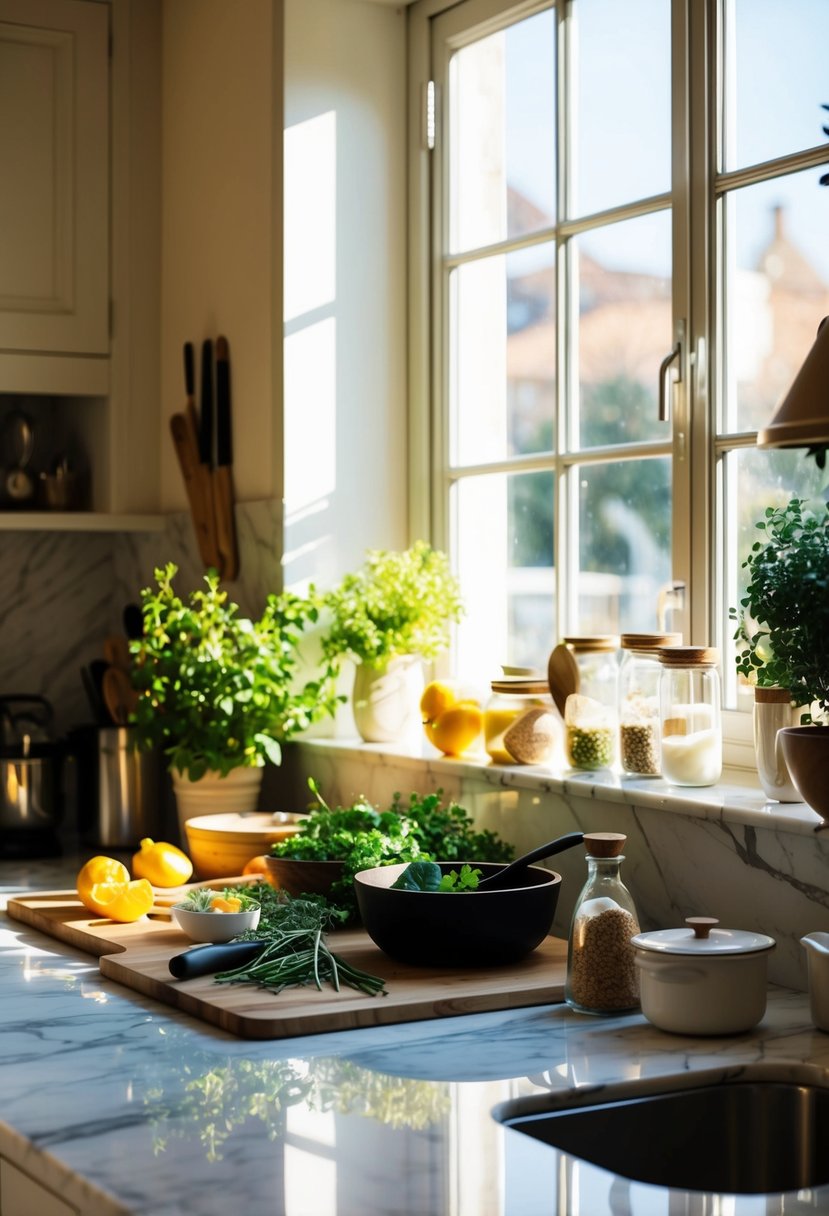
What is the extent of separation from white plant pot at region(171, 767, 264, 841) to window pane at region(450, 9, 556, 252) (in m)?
1.04

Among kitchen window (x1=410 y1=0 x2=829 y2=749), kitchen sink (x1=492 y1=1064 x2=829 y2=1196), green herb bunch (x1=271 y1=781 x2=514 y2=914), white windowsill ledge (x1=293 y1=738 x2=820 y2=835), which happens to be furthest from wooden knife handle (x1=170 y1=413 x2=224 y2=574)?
kitchen sink (x1=492 y1=1064 x2=829 y2=1196)

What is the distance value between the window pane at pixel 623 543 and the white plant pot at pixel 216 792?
25.9 inches

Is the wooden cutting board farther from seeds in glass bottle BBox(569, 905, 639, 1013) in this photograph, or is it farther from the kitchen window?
the kitchen window

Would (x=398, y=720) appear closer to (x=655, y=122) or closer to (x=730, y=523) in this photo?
(x=730, y=523)

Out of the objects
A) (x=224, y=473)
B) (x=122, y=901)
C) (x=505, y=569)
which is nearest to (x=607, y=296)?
(x=505, y=569)

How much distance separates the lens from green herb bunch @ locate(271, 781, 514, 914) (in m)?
2.00

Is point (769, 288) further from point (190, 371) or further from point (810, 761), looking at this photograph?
point (190, 371)

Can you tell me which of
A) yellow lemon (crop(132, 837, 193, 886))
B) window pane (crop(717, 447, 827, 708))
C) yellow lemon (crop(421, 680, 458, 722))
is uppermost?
window pane (crop(717, 447, 827, 708))

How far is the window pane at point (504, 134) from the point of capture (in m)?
2.54

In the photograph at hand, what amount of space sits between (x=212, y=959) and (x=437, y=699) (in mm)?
809

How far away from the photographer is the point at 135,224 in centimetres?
316

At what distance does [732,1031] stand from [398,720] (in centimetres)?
120

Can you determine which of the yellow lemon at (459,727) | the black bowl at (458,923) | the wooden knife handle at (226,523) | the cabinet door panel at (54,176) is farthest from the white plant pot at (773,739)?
the cabinet door panel at (54,176)

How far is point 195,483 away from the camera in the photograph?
2.97m
